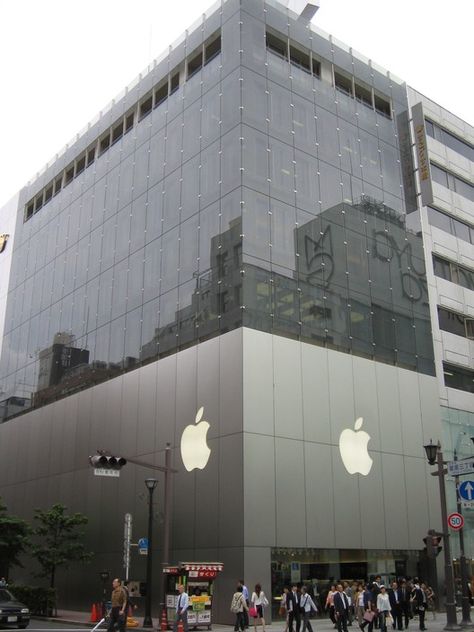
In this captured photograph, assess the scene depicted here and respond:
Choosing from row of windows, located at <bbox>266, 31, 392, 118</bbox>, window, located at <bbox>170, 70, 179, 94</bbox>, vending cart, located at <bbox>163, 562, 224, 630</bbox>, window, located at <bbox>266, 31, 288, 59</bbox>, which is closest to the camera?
vending cart, located at <bbox>163, 562, 224, 630</bbox>

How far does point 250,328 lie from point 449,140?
24086 mm

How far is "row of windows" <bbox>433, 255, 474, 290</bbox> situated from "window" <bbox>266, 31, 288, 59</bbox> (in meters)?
14.9

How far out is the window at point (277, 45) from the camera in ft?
118

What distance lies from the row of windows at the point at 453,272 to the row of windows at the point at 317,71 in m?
9.65

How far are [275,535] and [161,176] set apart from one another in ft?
69.0

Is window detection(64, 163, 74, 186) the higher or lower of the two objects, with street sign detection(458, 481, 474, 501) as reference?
higher

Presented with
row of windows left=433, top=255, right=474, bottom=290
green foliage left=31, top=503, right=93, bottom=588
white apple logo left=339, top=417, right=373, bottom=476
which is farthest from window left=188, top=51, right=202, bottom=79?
green foliage left=31, top=503, right=93, bottom=588

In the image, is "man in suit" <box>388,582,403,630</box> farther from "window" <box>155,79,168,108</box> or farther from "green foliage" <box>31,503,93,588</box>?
"window" <box>155,79,168,108</box>

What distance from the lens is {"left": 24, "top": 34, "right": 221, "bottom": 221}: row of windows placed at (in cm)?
3766

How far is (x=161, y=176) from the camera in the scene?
38.4m

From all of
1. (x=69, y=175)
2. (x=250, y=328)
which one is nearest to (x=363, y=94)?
(x=250, y=328)

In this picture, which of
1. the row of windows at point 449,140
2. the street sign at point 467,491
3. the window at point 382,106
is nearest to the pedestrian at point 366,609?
the street sign at point 467,491

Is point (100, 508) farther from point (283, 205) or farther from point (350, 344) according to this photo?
point (283, 205)

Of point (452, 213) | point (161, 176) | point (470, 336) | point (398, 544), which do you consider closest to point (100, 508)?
point (398, 544)
